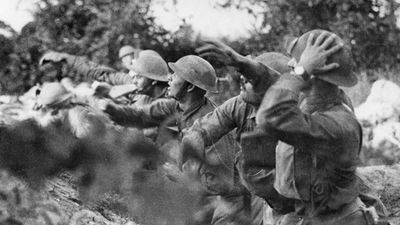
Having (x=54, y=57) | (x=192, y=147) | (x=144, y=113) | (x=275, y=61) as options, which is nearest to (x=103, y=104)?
(x=144, y=113)

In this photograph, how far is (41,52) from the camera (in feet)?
57.6

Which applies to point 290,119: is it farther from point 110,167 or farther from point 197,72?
point 197,72

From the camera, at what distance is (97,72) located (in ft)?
49.7

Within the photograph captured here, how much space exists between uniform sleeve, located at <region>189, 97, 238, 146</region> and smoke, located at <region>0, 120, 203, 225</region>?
2.67 ft

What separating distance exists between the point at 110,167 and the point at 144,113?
119 inches

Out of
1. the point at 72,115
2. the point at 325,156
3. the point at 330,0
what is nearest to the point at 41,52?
the point at 330,0

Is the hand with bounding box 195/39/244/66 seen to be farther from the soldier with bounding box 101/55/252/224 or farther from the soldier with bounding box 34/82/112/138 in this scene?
the soldier with bounding box 34/82/112/138

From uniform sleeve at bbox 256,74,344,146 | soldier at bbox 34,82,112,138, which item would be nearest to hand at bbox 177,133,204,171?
soldier at bbox 34,82,112,138

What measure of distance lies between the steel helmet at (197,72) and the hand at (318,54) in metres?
2.52

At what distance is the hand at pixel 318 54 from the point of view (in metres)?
6.56

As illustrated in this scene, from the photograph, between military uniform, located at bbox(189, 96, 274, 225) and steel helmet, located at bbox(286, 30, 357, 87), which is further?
military uniform, located at bbox(189, 96, 274, 225)

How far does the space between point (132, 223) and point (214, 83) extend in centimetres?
179

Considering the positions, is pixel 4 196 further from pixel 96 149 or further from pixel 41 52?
pixel 41 52

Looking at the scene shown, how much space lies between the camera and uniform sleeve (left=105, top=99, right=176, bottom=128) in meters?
11.4
